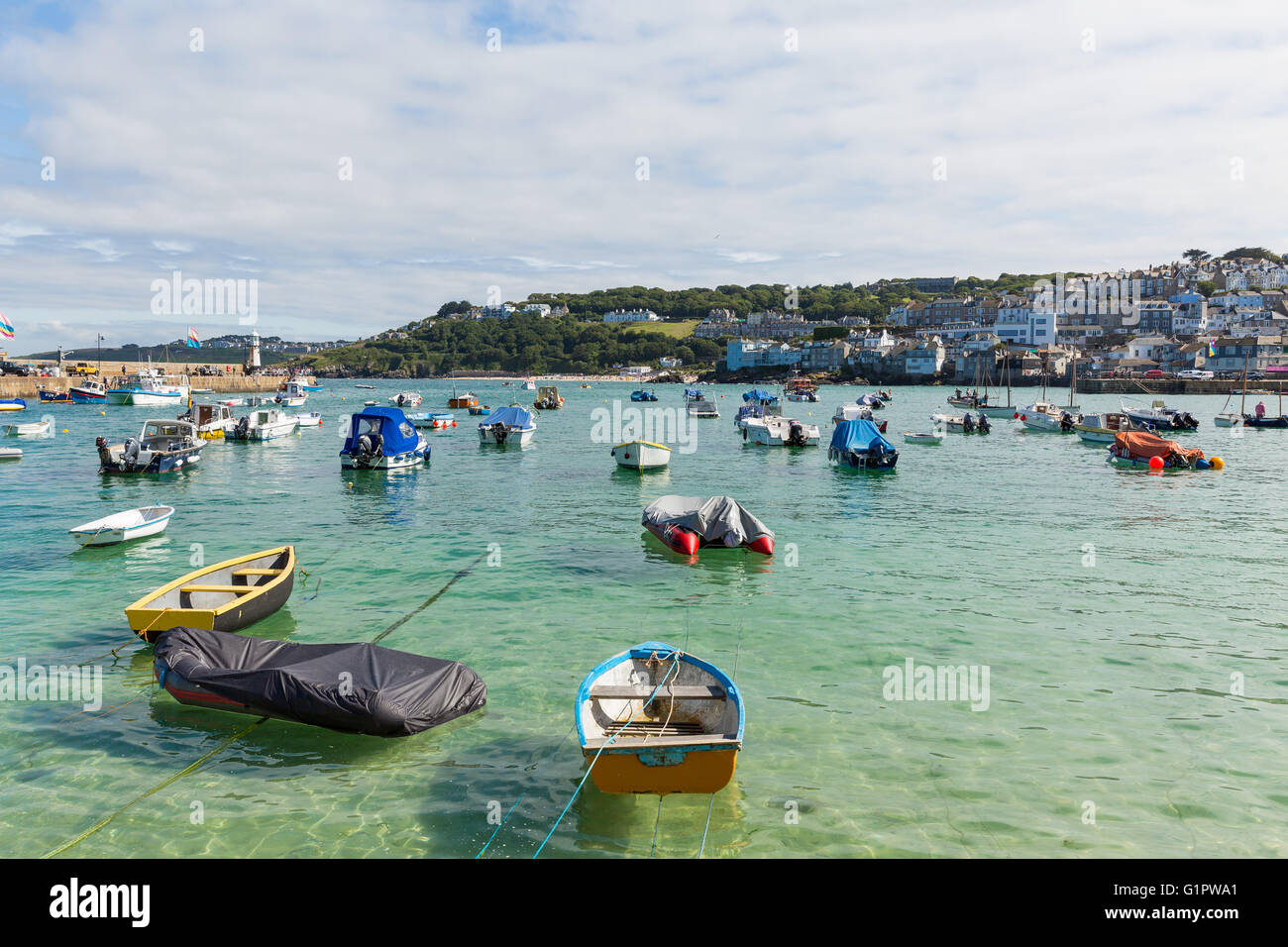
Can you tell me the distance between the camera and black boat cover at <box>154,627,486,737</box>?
37.7 ft

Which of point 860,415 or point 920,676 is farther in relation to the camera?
point 860,415

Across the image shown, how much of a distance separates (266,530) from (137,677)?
14855 mm

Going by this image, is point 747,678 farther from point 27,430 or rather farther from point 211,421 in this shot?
point 27,430

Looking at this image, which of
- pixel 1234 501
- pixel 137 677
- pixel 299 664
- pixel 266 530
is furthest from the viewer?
pixel 1234 501

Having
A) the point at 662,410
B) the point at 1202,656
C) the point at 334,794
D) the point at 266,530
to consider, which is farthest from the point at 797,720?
the point at 662,410

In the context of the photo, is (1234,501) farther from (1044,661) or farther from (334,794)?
(334,794)

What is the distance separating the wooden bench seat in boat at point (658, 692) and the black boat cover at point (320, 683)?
2.61 metres

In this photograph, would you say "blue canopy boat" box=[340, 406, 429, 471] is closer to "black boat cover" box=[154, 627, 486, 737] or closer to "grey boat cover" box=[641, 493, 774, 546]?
"grey boat cover" box=[641, 493, 774, 546]

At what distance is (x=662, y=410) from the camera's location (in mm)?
119125

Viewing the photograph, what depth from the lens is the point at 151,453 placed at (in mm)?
43188

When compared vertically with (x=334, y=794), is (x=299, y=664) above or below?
above

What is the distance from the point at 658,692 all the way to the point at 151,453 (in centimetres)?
4184

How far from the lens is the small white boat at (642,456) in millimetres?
47000

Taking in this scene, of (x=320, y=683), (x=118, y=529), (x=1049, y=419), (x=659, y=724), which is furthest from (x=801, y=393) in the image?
(x=320, y=683)
